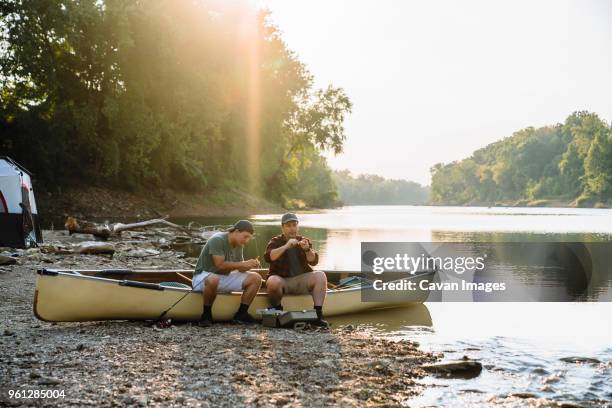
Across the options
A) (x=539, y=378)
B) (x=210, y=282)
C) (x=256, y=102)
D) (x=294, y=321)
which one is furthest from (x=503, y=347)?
(x=256, y=102)

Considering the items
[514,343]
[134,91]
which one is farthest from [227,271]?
[134,91]

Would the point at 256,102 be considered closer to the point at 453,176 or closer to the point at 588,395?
the point at 588,395

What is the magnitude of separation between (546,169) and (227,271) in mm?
151367

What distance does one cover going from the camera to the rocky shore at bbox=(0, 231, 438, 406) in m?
5.58

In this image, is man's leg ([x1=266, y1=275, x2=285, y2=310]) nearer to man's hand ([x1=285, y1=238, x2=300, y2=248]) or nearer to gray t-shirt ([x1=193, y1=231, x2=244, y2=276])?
gray t-shirt ([x1=193, y1=231, x2=244, y2=276])

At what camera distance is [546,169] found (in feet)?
486

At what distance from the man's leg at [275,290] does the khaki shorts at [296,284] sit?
0.17m

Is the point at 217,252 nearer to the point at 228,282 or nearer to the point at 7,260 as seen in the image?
the point at 228,282

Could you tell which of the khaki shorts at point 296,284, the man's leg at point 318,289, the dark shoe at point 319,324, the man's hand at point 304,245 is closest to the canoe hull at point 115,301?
the khaki shorts at point 296,284

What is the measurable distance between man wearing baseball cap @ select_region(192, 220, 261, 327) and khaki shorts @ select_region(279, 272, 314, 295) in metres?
0.61

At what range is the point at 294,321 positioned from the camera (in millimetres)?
9102

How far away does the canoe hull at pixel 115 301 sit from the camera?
27.3ft

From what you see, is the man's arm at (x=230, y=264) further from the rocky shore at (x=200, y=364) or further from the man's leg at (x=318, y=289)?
the man's leg at (x=318, y=289)

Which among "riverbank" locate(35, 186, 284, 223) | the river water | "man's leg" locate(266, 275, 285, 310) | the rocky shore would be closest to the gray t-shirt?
"man's leg" locate(266, 275, 285, 310)
